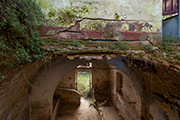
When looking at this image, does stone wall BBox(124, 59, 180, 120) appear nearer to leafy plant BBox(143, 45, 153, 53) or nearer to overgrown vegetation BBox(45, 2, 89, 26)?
leafy plant BBox(143, 45, 153, 53)

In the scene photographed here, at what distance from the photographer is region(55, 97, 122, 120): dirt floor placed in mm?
5570

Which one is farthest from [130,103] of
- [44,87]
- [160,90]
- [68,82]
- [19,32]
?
[19,32]

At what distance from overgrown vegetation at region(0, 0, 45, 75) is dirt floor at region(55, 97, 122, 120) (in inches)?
190

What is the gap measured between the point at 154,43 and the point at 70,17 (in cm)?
262

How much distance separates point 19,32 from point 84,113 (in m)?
5.66

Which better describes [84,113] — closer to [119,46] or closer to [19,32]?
Result: [119,46]

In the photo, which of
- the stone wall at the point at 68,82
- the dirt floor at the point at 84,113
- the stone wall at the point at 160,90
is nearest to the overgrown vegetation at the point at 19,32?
the stone wall at the point at 160,90

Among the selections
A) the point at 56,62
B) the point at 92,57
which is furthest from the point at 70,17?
the point at 56,62

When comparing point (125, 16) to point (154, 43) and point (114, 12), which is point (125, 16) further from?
point (154, 43)

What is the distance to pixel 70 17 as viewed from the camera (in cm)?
268

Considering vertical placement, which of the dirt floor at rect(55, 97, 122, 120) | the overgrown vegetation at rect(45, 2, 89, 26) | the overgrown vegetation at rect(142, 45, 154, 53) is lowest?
the dirt floor at rect(55, 97, 122, 120)

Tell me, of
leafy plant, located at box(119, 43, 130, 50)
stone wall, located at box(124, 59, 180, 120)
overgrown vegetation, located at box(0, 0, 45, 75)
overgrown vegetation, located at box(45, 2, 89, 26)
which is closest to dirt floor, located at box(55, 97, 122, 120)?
stone wall, located at box(124, 59, 180, 120)

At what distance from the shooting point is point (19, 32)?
1.87 meters

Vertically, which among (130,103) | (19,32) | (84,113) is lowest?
(84,113)
